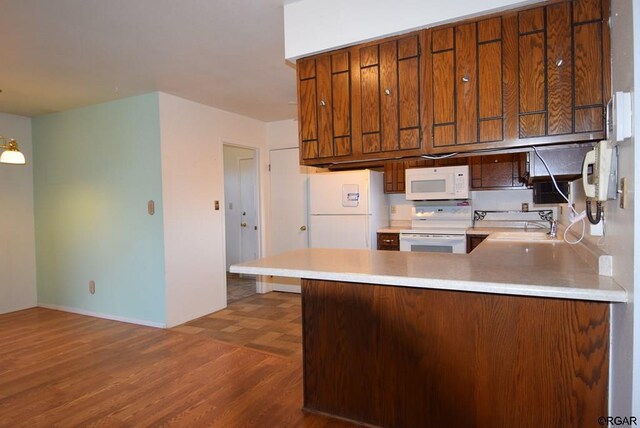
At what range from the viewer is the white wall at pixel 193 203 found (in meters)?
3.87

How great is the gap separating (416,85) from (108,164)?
143 inches

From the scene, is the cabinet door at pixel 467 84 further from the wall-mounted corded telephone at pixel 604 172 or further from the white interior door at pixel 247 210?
the white interior door at pixel 247 210

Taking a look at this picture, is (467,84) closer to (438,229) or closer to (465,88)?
(465,88)

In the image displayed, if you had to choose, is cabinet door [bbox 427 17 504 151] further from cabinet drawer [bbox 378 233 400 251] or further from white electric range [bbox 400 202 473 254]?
cabinet drawer [bbox 378 233 400 251]

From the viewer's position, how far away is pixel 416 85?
2.08m

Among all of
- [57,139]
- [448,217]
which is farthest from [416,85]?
[57,139]

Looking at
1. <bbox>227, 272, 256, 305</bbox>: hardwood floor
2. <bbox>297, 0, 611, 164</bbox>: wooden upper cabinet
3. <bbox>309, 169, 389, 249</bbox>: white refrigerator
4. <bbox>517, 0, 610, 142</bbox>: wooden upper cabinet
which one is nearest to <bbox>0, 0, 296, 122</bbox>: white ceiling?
<bbox>297, 0, 611, 164</bbox>: wooden upper cabinet

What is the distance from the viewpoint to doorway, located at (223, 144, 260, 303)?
6090 mm

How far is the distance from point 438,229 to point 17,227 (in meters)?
5.23

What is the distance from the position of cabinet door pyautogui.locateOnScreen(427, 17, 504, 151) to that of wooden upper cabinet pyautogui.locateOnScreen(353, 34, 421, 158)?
0.10 metres

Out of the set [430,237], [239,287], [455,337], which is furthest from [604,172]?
[239,287]

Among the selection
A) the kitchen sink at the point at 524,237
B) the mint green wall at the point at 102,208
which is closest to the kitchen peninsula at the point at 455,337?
the kitchen sink at the point at 524,237

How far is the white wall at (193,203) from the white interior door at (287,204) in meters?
0.81

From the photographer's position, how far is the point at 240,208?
6.29 meters
